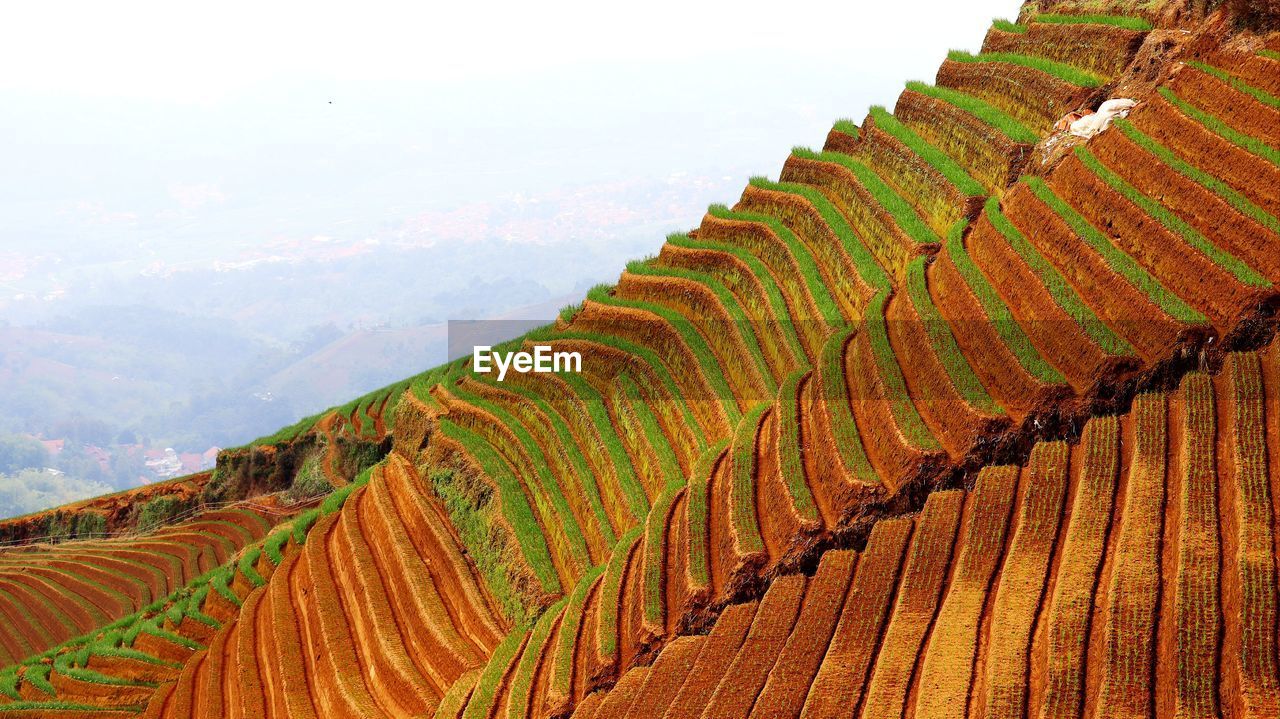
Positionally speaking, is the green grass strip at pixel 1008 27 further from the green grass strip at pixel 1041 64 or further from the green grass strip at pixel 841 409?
the green grass strip at pixel 841 409

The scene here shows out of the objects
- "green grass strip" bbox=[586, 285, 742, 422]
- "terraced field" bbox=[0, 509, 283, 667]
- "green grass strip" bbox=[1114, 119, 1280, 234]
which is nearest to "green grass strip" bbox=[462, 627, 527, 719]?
"green grass strip" bbox=[586, 285, 742, 422]

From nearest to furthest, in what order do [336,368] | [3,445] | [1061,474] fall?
[1061,474] → [3,445] → [336,368]

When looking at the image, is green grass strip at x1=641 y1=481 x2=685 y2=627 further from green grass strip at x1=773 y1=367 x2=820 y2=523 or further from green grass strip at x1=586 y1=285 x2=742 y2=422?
green grass strip at x1=586 y1=285 x2=742 y2=422

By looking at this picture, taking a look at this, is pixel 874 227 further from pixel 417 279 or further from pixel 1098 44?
pixel 417 279

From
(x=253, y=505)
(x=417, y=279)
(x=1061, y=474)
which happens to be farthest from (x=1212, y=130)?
(x=417, y=279)

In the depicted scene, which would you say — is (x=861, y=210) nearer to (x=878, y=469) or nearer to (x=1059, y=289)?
(x=1059, y=289)

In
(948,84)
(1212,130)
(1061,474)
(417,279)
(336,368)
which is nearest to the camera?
(1061,474)
